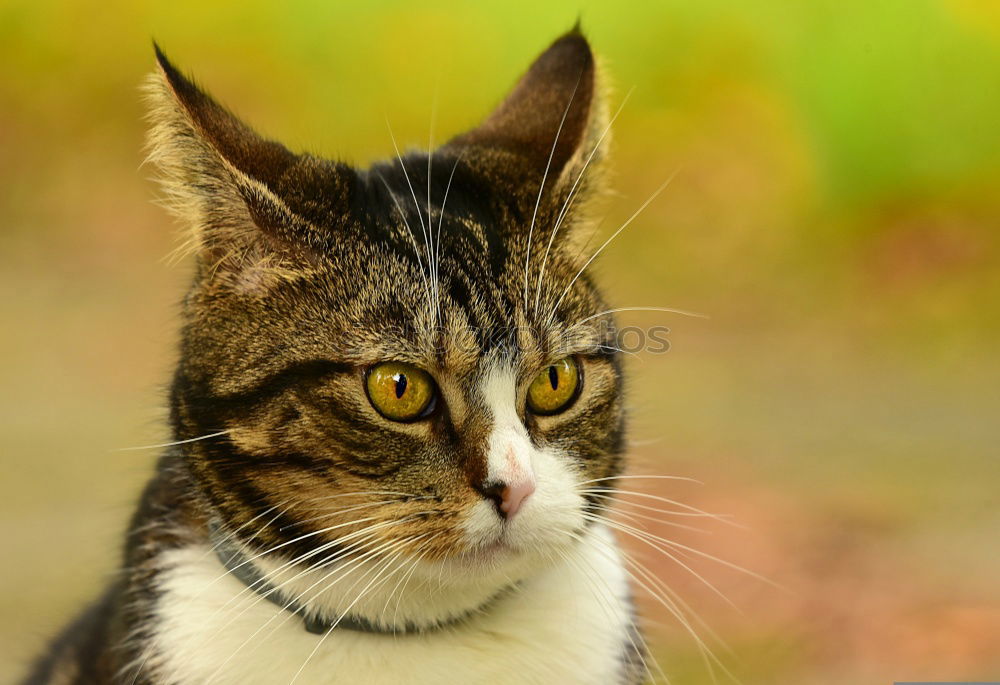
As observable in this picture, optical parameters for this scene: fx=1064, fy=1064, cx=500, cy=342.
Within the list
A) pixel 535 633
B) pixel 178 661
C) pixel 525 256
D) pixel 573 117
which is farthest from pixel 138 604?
pixel 573 117

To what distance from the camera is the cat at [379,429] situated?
4.20 ft

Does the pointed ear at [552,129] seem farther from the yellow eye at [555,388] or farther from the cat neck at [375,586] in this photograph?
the cat neck at [375,586]

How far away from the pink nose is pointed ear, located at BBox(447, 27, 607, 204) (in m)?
0.46

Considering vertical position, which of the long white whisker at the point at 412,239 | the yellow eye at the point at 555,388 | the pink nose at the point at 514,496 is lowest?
the pink nose at the point at 514,496

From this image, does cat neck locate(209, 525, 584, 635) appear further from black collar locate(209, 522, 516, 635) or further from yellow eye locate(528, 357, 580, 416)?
yellow eye locate(528, 357, 580, 416)

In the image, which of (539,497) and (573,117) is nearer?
(539,497)

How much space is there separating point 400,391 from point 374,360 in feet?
0.16

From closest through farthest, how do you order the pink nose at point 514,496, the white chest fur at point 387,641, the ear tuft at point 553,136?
the pink nose at point 514,496
the white chest fur at point 387,641
the ear tuft at point 553,136

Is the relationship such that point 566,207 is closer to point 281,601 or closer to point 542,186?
point 542,186

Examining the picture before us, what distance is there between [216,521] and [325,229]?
0.41m

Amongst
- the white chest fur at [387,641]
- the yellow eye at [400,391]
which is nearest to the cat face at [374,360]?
the yellow eye at [400,391]

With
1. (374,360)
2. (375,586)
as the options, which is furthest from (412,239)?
(375,586)

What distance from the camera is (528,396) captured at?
138 centimetres

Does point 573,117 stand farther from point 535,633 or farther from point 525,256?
point 535,633
